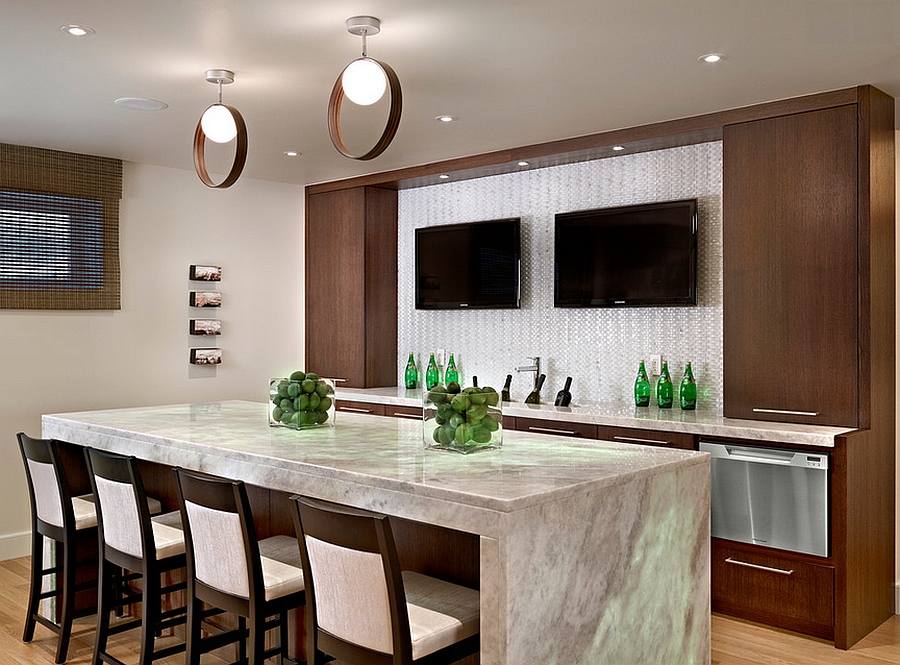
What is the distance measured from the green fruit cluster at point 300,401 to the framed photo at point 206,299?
304 cm

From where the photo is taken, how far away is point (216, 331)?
249 inches

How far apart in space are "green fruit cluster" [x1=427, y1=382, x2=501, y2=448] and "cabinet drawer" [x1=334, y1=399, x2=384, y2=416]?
3073mm

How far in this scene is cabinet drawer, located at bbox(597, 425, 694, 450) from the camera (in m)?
4.24

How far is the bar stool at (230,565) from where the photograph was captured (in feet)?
8.35

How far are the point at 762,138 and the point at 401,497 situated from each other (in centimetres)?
298

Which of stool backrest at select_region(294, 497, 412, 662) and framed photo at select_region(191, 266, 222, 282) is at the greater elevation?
framed photo at select_region(191, 266, 222, 282)

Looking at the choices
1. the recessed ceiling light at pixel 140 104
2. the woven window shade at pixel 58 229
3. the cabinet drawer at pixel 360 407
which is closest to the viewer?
the recessed ceiling light at pixel 140 104

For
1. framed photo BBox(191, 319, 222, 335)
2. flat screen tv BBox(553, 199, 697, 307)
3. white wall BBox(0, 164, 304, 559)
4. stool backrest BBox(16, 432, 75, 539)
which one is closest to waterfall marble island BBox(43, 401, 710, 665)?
stool backrest BBox(16, 432, 75, 539)

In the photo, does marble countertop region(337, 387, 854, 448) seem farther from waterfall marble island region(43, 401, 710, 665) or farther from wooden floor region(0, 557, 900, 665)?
waterfall marble island region(43, 401, 710, 665)

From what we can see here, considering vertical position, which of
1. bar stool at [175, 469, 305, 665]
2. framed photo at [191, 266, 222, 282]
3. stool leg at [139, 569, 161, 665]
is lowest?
stool leg at [139, 569, 161, 665]

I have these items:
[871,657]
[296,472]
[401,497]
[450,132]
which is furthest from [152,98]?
[871,657]

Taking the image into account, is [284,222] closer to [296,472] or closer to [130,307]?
[130,307]

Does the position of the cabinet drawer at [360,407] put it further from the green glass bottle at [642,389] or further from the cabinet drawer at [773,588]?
the cabinet drawer at [773,588]

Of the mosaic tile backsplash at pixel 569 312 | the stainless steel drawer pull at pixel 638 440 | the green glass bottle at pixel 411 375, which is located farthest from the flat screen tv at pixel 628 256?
the green glass bottle at pixel 411 375
